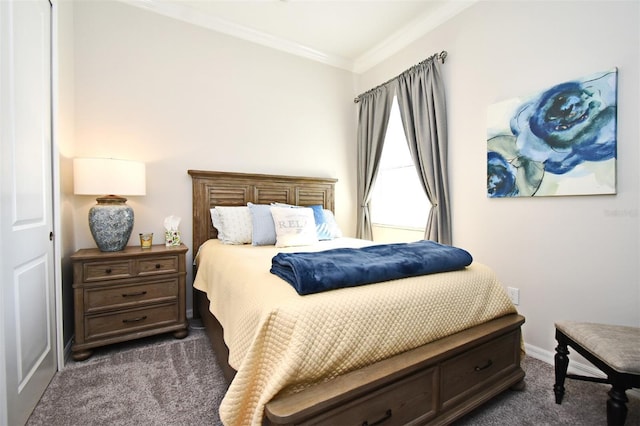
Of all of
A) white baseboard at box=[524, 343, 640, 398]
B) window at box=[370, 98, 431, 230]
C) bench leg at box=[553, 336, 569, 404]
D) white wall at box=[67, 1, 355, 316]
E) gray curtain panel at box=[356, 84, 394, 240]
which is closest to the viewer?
bench leg at box=[553, 336, 569, 404]

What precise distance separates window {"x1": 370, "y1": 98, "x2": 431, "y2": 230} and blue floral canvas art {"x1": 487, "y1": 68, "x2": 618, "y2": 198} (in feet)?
2.76

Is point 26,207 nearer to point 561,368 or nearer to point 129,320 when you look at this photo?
point 129,320

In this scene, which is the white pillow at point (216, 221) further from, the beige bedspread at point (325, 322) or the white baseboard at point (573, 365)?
the white baseboard at point (573, 365)

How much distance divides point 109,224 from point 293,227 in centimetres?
140

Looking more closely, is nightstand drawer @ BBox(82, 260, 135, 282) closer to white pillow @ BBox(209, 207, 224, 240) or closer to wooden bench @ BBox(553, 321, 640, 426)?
white pillow @ BBox(209, 207, 224, 240)

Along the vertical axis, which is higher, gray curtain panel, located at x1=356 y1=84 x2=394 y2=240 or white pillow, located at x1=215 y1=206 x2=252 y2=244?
gray curtain panel, located at x1=356 y1=84 x2=394 y2=240

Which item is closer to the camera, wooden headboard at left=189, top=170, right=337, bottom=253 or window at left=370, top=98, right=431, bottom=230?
wooden headboard at left=189, top=170, right=337, bottom=253

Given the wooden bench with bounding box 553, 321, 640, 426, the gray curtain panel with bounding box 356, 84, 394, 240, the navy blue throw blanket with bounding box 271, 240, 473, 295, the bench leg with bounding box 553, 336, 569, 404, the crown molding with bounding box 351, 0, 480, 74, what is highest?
the crown molding with bounding box 351, 0, 480, 74

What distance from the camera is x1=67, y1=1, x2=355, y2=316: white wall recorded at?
2.42 m

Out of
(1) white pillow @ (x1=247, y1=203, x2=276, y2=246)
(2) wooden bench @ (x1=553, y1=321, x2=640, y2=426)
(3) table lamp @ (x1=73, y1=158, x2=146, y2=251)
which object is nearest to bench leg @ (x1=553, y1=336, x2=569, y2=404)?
(2) wooden bench @ (x1=553, y1=321, x2=640, y2=426)

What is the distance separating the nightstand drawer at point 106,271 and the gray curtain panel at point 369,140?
8.24ft

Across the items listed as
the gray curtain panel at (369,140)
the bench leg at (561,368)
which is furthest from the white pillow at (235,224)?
the bench leg at (561,368)

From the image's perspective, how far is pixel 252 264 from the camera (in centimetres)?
172

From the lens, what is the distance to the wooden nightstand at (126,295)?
6.57 ft
